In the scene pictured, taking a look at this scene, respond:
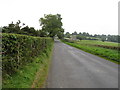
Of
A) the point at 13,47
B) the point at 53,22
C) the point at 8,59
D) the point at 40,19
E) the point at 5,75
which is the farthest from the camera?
the point at 40,19

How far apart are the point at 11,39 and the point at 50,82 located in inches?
110

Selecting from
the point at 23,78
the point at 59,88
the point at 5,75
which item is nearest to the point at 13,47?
the point at 5,75

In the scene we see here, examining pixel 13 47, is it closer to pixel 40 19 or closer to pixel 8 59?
pixel 8 59

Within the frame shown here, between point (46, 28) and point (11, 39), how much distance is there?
52.5 metres

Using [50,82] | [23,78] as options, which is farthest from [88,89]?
[23,78]

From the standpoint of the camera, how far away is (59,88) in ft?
13.2

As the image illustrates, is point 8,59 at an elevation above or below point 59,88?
above

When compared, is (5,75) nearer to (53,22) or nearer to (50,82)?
(50,82)

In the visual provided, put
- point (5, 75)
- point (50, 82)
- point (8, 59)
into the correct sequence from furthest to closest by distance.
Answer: point (50, 82), point (8, 59), point (5, 75)

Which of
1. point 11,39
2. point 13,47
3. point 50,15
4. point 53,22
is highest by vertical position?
point 50,15

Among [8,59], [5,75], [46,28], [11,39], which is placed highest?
[46,28]

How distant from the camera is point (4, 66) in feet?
12.4

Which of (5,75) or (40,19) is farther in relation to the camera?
(40,19)

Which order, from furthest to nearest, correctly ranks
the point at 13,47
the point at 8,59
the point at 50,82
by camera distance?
the point at 50,82, the point at 13,47, the point at 8,59
